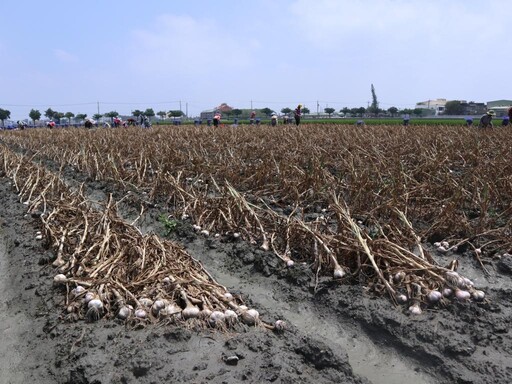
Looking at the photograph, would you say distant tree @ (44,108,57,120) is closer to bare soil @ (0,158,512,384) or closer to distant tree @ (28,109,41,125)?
distant tree @ (28,109,41,125)

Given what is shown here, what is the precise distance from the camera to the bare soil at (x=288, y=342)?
244cm

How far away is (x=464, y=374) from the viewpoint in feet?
8.30

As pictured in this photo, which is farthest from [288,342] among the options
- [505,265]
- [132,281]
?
[505,265]

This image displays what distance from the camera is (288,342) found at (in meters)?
2.74

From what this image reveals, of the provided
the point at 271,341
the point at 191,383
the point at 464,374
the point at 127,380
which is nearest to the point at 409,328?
the point at 464,374

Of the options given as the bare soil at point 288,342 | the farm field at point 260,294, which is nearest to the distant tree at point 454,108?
the farm field at point 260,294

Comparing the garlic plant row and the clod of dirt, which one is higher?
the garlic plant row

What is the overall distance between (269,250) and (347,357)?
168cm

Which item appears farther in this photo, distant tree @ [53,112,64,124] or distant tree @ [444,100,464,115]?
distant tree @ [53,112,64,124]

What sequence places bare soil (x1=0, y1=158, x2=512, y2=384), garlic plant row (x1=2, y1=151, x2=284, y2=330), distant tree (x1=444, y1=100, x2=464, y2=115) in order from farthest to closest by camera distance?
1. distant tree (x1=444, y1=100, x2=464, y2=115)
2. garlic plant row (x1=2, y1=151, x2=284, y2=330)
3. bare soil (x1=0, y1=158, x2=512, y2=384)

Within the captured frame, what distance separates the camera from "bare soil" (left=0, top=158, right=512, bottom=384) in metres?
2.44

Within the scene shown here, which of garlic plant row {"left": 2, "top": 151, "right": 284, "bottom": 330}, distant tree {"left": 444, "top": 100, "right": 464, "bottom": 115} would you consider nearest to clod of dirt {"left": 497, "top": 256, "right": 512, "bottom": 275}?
garlic plant row {"left": 2, "top": 151, "right": 284, "bottom": 330}

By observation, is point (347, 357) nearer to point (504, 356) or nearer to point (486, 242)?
point (504, 356)

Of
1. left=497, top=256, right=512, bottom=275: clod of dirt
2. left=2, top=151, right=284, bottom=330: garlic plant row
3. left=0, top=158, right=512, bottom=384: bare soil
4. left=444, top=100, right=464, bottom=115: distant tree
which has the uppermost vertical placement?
left=444, top=100, right=464, bottom=115: distant tree
